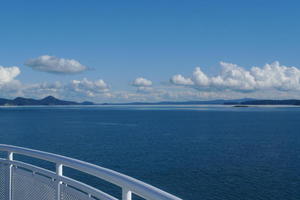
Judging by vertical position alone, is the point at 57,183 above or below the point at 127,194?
below

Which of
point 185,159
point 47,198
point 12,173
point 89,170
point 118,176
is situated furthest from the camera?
point 185,159

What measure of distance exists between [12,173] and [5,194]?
1.26 ft

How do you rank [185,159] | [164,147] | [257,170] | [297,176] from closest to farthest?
[297,176]
[257,170]
[185,159]
[164,147]

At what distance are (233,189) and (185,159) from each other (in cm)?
1373

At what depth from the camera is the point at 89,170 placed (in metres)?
3.60

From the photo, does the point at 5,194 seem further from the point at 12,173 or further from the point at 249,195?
the point at 249,195

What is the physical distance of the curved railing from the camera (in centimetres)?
284

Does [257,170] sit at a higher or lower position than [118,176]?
lower

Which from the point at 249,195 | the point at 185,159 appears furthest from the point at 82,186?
the point at 185,159

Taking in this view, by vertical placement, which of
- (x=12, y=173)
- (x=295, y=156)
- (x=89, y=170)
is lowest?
(x=295, y=156)

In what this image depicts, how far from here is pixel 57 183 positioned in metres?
4.13

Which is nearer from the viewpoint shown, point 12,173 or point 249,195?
point 12,173

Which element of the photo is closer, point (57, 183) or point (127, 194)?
point (127, 194)

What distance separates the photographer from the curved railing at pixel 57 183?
2842 mm
